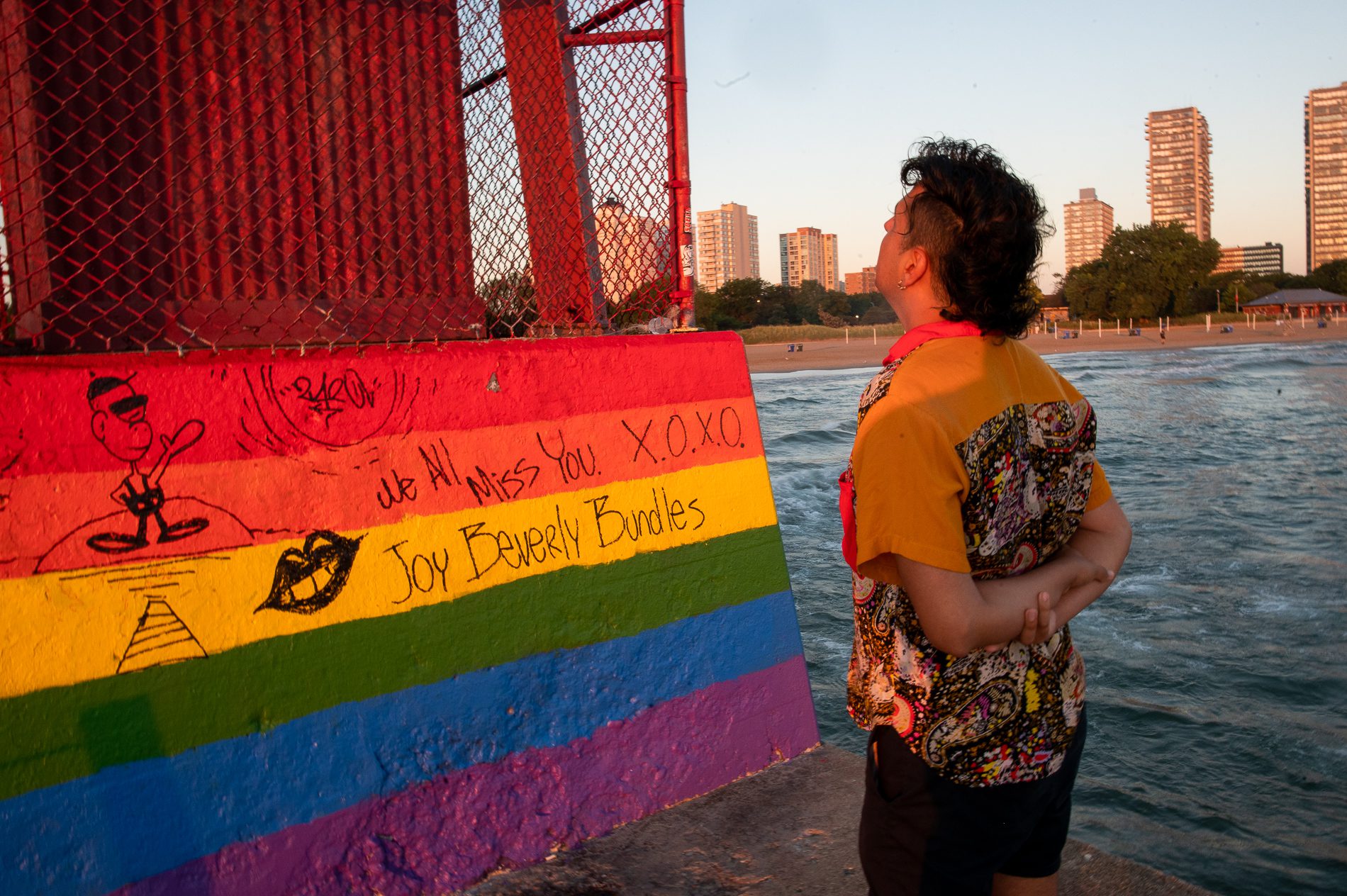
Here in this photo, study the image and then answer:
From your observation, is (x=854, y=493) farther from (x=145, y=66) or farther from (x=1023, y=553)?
(x=145, y=66)

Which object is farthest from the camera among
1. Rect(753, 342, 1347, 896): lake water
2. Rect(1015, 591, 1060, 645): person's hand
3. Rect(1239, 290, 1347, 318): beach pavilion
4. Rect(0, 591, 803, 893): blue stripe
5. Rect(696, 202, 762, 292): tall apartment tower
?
Rect(696, 202, 762, 292): tall apartment tower

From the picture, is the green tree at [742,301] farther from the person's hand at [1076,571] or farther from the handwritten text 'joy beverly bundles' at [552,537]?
the person's hand at [1076,571]

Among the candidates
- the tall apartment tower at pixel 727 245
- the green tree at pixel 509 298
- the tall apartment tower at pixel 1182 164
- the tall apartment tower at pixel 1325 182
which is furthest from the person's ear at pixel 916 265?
the tall apartment tower at pixel 1182 164

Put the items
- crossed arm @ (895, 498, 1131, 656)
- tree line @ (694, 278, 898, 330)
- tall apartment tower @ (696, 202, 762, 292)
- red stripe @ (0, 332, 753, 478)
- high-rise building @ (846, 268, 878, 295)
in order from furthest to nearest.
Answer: high-rise building @ (846, 268, 878, 295)
tall apartment tower @ (696, 202, 762, 292)
tree line @ (694, 278, 898, 330)
red stripe @ (0, 332, 753, 478)
crossed arm @ (895, 498, 1131, 656)

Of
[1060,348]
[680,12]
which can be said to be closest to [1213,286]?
[1060,348]

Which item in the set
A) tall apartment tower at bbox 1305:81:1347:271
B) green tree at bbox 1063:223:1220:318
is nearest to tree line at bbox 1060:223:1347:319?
green tree at bbox 1063:223:1220:318

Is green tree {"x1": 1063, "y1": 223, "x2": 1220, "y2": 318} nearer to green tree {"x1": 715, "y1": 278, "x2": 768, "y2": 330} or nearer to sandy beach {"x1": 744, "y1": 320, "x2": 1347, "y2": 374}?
sandy beach {"x1": 744, "y1": 320, "x2": 1347, "y2": 374}

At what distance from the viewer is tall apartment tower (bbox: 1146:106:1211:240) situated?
190750mm

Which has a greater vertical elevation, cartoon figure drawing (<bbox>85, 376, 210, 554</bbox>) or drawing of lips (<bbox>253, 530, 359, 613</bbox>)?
cartoon figure drawing (<bbox>85, 376, 210, 554</bbox>)

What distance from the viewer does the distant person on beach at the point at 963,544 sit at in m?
1.54

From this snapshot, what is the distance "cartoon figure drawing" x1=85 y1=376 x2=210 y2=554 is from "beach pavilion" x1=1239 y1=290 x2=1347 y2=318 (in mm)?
97809

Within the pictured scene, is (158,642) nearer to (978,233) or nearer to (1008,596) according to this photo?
(1008,596)

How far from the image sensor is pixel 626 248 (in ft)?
12.5

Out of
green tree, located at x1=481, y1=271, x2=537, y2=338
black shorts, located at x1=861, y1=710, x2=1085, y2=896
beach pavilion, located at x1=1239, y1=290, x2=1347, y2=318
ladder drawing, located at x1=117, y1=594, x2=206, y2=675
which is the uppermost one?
beach pavilion, located at x1=1239, y1=290, x2=1347, y2=318
